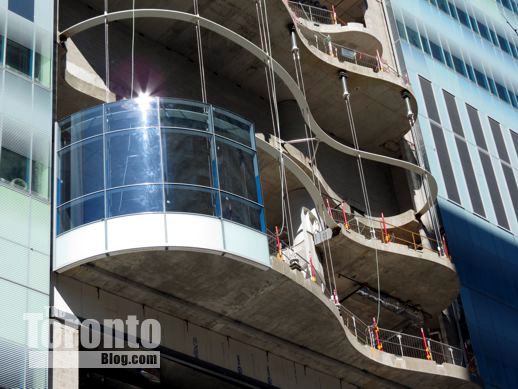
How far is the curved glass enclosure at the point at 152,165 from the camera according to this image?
28.6m

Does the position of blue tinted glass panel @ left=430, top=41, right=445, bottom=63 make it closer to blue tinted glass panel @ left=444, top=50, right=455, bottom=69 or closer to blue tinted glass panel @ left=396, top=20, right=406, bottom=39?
blue tinted glass panel @ left=444, top=50, right=455, bottom=69

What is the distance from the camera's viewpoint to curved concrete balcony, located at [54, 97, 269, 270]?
28.1 metres

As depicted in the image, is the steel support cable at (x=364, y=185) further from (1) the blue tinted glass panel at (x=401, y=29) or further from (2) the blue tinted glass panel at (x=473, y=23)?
(2) the blue tinted glass panel at (x=473, y=23)

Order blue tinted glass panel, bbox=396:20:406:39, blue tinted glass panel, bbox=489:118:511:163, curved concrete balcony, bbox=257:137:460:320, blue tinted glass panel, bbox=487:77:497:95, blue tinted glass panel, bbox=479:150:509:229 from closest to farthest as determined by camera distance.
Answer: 1. curved concrete balcony, bbox=257:137:460:320
2. blue tinted glass panel, bbox=479:150:509:229
3. blue tinted glass panel, bbox=396:20:406:39
4. blue tinted glass panel, bbox=489:118:511:163
5. blue tinted glass panel, bbox=487:77:497:95

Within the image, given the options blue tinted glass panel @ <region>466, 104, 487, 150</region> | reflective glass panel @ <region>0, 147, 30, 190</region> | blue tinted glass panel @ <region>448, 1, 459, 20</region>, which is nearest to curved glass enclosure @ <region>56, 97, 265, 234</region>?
reflective glass panel @ <region>0, 147, 30, 190</region>

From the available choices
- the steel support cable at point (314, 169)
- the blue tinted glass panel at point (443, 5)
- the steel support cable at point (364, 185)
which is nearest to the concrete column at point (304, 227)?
the steel support cable at point (314, 169)

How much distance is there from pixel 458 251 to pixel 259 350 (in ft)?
40.4

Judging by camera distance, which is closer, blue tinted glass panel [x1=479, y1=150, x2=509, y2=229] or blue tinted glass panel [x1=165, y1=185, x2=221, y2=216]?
blue tinted glass panel [x1=165, y1=185, x2=221, y2=216]

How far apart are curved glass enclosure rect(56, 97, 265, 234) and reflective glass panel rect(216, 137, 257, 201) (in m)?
0.03

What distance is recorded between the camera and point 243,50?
3872cm

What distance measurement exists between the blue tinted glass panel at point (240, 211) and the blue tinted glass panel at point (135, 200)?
1.96 m

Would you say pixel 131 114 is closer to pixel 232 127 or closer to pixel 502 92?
pixel 232 127

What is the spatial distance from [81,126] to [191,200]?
3815 millimetres

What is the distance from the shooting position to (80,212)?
28578mm
